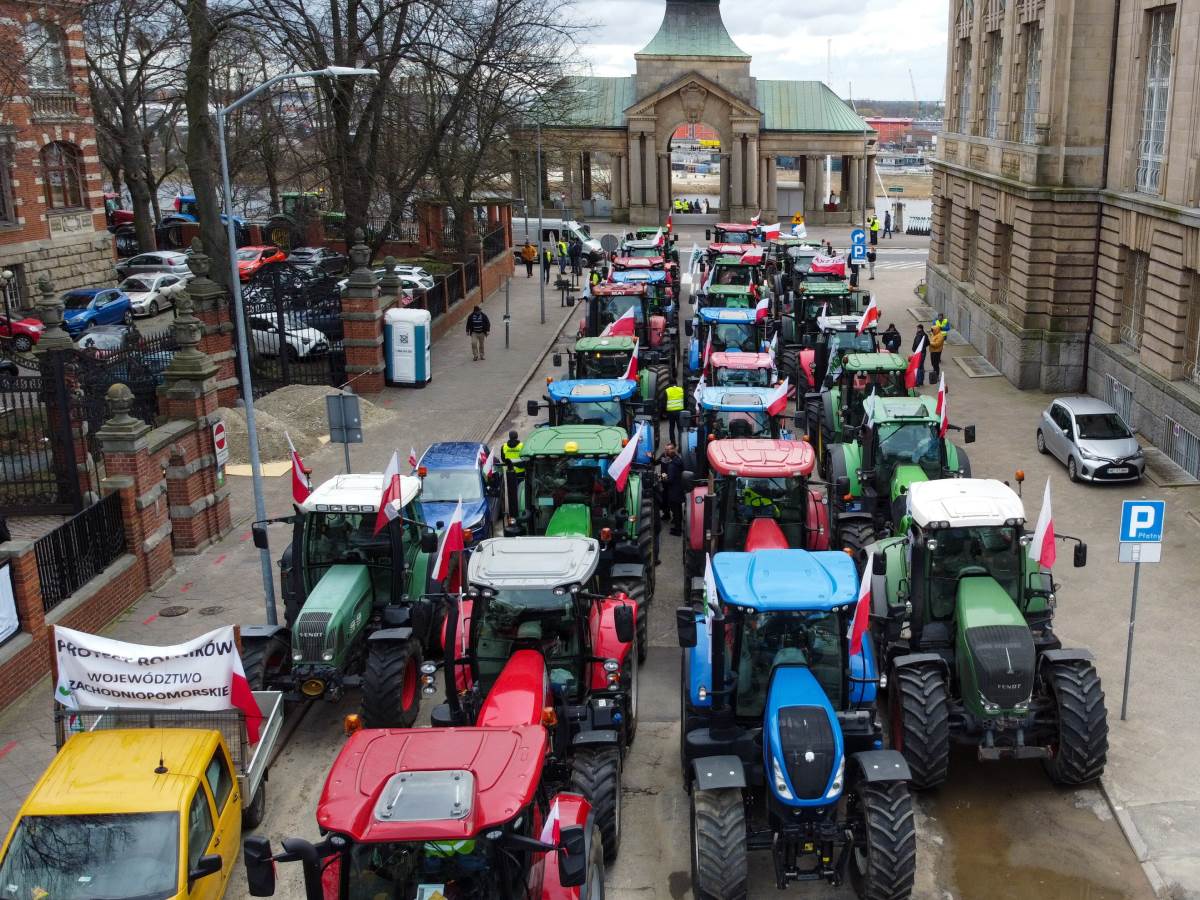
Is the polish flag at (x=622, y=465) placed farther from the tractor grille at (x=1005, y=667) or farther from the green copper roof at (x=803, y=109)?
the green copper roof at (x=803, y=109)

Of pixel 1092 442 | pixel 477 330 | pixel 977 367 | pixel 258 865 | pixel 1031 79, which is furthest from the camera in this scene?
pixel 477 330

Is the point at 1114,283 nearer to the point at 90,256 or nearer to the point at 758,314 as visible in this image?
the point at 758,314

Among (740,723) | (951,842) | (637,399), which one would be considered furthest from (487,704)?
(637,399)

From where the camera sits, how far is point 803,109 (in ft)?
228

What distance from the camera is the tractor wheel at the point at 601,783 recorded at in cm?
1014

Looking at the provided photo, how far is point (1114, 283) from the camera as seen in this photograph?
27.8 metres

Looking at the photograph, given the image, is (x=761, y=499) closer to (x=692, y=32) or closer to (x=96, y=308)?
(x=96, y=308)

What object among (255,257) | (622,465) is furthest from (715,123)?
(622,465)

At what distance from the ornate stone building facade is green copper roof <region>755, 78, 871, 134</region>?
57 millimetres

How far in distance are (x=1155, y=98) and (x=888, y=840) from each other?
22.1m

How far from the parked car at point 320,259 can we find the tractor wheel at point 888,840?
33019 millimetres

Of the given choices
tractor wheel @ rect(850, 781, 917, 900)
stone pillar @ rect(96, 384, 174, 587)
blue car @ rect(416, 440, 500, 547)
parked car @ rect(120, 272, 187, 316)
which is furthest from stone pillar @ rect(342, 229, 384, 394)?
tractor wheel @ rect(850, 781, 917, 900)

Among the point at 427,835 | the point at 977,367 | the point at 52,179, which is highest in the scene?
the point at 52,179

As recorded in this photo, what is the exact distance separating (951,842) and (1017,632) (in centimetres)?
201
